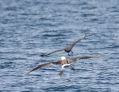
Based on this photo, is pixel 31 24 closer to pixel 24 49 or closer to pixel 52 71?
pixel 24 49

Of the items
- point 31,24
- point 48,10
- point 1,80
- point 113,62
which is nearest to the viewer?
point 1,80

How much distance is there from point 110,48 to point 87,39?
11.3 feet

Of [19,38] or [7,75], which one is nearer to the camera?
[7,75]

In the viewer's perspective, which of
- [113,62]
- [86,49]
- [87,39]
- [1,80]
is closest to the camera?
[1,80]

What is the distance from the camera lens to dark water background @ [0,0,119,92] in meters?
33.7

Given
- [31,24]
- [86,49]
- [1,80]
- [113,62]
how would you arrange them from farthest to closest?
[31,24] → [86,49] → [113,62] → [1,80]

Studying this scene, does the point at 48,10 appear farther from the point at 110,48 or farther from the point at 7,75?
the point at 7,75

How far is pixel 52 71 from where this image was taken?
117ft

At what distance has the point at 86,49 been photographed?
133ft

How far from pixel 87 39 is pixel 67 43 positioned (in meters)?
1.80

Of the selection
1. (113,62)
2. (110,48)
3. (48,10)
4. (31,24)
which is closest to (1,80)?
(113,62)

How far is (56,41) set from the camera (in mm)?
43125

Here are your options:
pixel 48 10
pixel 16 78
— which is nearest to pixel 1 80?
pixel 16 78

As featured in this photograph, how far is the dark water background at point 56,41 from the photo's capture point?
111 ft
